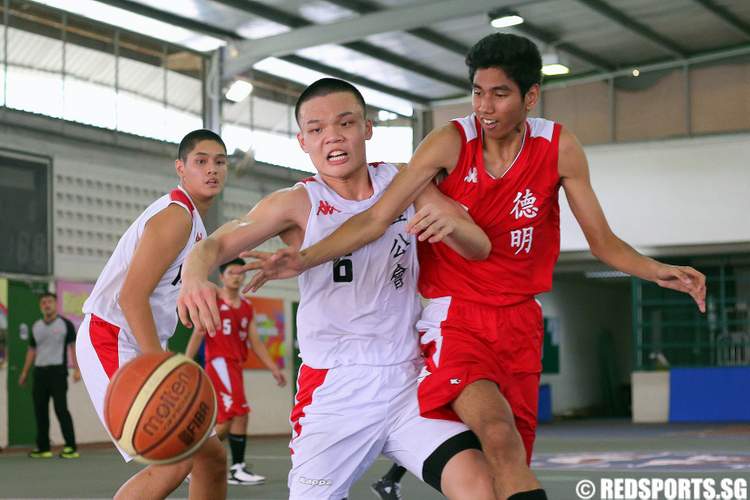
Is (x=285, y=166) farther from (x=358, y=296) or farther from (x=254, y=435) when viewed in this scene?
(x=358, y=296)

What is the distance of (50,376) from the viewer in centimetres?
1502

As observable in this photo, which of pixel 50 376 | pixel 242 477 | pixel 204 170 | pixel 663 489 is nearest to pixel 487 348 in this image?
pixel 204 170

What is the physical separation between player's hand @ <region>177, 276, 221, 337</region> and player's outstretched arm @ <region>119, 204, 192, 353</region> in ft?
4.41

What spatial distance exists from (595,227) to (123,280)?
2220mm

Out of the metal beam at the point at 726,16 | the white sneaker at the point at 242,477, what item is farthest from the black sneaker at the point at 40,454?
the metal beam at the point at 726,16

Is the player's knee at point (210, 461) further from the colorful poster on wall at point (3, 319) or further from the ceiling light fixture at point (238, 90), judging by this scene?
the ceiling light fixture at point (238, 90)

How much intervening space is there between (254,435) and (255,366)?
4.74ft

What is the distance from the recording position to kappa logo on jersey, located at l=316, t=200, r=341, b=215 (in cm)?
434

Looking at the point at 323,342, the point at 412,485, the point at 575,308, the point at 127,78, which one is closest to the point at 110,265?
the point at 323,342

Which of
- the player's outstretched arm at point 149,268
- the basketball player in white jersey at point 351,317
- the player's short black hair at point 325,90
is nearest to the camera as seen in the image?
the basketball player in white jersey at point 351,317

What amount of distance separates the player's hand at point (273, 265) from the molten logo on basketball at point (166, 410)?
460 mm

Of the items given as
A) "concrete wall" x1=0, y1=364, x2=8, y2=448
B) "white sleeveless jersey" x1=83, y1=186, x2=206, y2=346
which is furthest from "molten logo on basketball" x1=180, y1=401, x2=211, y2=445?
"concrete wall" x1=0, y1=364, x2=8, y2=448

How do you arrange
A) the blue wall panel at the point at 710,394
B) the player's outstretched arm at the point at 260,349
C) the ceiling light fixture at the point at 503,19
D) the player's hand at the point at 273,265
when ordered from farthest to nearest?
the blue wall panel at the point at 710,394 → the ceiling light fixture at the point at 503,19 → the player's outstretched arm at the point at 260,349 → the player's hand at the point at 273,265

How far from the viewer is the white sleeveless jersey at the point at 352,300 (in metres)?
4.29
